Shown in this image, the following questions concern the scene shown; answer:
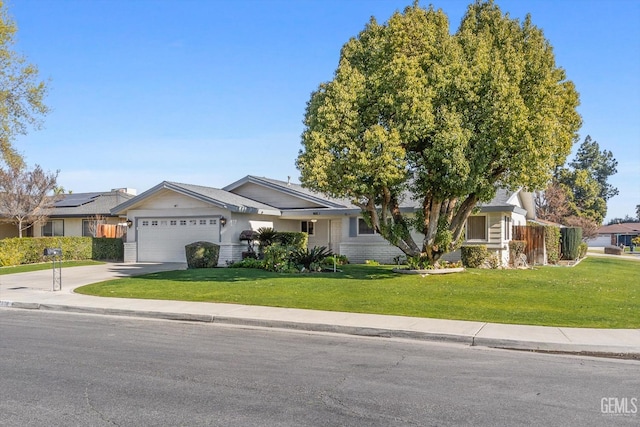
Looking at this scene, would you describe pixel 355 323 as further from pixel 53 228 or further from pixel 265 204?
pixel 53 228

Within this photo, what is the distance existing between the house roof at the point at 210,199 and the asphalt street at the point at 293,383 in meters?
15.5

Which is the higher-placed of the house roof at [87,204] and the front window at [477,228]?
the house roof at [87,204]

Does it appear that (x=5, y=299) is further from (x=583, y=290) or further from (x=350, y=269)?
(x=583, y=290)

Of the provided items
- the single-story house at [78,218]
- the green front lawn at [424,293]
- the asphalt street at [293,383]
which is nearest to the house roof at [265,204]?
the green front lawn at [424,293]

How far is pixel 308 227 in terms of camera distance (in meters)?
30.7

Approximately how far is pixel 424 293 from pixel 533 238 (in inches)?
560

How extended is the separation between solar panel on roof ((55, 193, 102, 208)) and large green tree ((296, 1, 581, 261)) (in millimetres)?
24091

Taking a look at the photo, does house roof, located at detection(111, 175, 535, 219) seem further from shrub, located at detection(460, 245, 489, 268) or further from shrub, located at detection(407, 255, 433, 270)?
shrub, located at detection(407, 255, 433, 270)

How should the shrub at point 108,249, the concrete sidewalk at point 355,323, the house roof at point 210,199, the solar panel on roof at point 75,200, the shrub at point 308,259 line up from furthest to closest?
the solar panel on roof at point 75,200, the shrub at point 108,249, the house roof at point 210,199, the shrub at point 308,259, the concrete sidewalk at point 355,323

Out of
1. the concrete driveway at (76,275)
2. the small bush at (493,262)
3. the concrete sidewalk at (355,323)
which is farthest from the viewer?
the small bush at (493,262)

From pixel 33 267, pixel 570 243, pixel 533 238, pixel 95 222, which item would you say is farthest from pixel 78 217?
pixel 570 243

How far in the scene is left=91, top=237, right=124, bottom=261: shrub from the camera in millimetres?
30562

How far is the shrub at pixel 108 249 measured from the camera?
30.6 m

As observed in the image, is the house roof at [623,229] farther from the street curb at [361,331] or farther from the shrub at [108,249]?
the street curb at [361,331]
